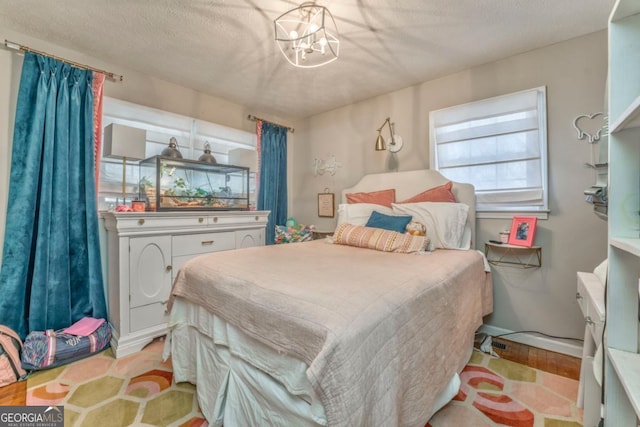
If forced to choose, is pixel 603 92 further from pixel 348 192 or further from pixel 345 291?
pixel 345 291

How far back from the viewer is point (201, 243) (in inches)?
102

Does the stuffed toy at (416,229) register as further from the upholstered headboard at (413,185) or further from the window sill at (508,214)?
the window sill at (508,214)

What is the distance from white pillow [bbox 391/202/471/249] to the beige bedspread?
455mm

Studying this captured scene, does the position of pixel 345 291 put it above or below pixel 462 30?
below

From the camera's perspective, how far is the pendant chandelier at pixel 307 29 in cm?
175

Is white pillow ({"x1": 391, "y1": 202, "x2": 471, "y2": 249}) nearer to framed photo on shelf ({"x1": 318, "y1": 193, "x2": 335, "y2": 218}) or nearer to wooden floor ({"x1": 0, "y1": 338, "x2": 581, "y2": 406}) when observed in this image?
wooden floor ({"x1": 0, "y1": 338, "x2": 581, "y2": 406})

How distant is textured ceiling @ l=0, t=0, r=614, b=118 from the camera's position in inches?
70.5

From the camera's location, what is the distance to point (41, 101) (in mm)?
2076

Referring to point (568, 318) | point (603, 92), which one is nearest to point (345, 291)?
point (568, 318)

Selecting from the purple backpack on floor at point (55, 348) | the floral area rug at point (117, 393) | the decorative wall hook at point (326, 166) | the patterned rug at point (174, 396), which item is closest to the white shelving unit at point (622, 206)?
the patterned rug at point (174, 396)

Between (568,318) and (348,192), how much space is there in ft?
7.10

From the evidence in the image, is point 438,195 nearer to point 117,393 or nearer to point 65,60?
point 117,393

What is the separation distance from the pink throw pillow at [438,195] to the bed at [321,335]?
689 mm

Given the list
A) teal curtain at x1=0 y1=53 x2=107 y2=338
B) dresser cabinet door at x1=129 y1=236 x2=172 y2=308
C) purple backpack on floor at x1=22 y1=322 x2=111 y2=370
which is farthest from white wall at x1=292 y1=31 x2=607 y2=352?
purple backpack on floor at x1=22 y1=322 x2=111 y2=370
